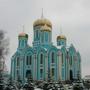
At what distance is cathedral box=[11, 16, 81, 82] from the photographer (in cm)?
5400

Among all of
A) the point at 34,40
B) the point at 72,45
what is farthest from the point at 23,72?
the point at 72,45

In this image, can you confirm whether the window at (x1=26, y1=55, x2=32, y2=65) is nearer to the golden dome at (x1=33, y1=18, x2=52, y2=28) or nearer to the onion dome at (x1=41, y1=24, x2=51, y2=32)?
the onion dome at (x1=41, y1=24, x2=51, y2=32)

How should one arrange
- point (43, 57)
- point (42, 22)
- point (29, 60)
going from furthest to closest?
point (42, 22) → point (29, 60) → point (43, 57)

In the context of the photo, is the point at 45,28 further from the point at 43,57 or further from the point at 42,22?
the point at 43,57

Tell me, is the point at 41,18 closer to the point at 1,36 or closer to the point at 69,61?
the point at 69,61

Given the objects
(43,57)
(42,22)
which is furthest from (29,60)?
(42,22)

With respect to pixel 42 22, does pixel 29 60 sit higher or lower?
lower

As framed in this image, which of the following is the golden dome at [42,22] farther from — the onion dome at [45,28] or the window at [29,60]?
the window at [29,60]

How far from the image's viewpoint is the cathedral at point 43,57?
54.0 meters

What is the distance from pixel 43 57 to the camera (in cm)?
5431

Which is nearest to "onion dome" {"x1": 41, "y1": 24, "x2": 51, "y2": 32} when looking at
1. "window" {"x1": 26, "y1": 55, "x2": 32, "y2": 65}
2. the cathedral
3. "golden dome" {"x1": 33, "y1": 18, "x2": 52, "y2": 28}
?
the cathedral

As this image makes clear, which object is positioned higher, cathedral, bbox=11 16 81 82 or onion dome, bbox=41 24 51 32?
onion dome, bbox=41 24 51 32

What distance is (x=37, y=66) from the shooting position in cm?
5428

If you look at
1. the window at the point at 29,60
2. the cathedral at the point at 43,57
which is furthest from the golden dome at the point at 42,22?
the window at the point at 29,60
